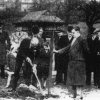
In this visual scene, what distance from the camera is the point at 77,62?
28.1 feet

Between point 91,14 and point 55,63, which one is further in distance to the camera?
point 91,14

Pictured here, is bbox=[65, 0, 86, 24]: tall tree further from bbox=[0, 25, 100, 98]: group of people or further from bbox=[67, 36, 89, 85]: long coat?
bbox=[67, 36, 89, 85]: long coat

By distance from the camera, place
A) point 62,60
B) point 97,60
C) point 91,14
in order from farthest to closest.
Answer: point 91,14 < point 62,60 < point 97,60

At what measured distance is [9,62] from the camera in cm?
1263

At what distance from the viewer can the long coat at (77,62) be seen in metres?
A: 8.52

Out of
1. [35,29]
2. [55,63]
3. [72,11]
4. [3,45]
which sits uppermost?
[72,11]

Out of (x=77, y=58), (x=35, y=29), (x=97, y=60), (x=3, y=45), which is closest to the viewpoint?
(x=77, y=58)

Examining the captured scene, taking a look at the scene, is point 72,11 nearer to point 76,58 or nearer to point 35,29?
point 35,29

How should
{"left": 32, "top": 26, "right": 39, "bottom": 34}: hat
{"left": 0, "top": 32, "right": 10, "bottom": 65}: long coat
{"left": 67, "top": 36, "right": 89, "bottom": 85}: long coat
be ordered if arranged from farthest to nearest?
{"left": 0, "top": 32, "right": 10, "bottom": 65}: long coat → {"left": 32, "top": 26, "right": 39, "bottom": 34}: hat → {"left": 67, "top": 36, "right": 89, "bottom": 85}: long coat

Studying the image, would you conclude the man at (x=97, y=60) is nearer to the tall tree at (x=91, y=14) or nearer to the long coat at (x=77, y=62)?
the tall tree at (x=91, y=14)

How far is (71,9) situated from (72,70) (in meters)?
9.75

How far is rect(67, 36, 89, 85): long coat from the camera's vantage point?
8523mm

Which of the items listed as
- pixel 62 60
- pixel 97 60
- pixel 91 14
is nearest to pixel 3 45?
pixel 62 60

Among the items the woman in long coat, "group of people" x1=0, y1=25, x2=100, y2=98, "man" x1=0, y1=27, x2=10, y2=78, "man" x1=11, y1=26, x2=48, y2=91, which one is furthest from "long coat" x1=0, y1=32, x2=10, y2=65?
the woman in long coat
